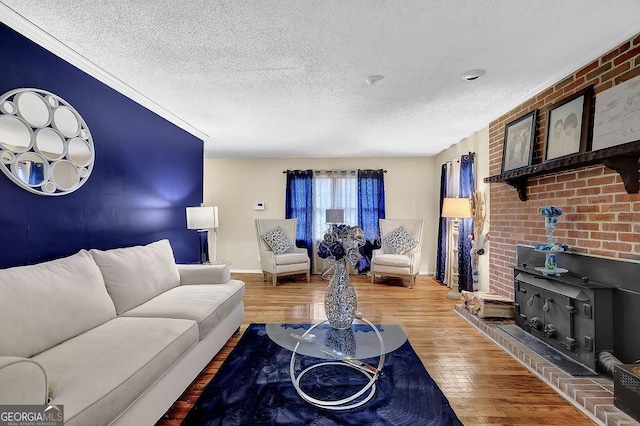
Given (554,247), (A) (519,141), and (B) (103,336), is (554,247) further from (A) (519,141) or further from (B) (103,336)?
(B) (103,336)

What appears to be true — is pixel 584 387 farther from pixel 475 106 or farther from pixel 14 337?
pixel 14 337

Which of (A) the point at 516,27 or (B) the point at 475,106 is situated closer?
(A) the point at 516,27

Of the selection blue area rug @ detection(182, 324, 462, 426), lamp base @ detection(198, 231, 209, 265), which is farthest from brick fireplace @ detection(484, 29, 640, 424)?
lamp base @ detection(198, 231, 209, 265)

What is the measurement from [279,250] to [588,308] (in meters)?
4.08

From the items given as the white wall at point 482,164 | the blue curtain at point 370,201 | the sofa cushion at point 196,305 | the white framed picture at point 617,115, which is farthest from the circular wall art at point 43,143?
the blue curtain at point 370,201

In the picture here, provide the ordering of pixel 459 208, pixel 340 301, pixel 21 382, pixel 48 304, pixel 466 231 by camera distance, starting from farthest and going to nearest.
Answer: pixel 466 231 → pixel 459 208 → pixel 340 301 → pixel 48 304 → pixel 21 382

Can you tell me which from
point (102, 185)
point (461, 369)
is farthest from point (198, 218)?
point (461, 369)

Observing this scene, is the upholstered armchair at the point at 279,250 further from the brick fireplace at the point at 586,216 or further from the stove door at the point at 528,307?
Answer: the stove door at the point at 528,307

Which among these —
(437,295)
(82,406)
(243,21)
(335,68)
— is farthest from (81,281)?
(437,295)

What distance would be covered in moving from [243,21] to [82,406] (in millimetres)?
2042

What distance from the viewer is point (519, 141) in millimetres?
2881

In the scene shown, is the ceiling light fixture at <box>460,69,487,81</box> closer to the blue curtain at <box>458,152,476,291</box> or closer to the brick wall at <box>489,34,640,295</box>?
the brick wall at <box>489,34,640,295</box>

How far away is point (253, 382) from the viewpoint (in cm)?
204

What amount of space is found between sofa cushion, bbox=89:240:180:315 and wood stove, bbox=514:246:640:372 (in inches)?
126
